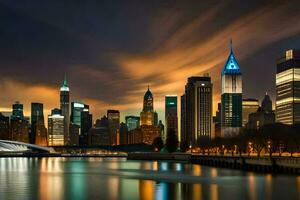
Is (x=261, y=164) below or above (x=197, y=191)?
above

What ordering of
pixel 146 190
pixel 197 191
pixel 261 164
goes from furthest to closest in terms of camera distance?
pixel 261 164
pixel 146 190
pixel 197 191

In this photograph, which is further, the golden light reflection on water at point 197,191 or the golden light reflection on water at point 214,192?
the golden light reflection on water at point 197,191

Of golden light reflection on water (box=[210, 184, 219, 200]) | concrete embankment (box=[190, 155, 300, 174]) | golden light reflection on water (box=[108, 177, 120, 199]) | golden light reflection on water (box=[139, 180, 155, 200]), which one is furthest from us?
concrete embankment (box=[190, 155, 300, 174])

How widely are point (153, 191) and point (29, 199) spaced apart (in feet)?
52.0

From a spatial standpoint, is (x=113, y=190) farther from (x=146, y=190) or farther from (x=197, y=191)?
(x=197, y=191)

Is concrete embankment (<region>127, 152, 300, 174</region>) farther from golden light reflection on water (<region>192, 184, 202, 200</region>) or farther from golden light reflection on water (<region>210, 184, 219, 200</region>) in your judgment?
golden light reflection on water (<region>192, 184, 202, 200</region>)

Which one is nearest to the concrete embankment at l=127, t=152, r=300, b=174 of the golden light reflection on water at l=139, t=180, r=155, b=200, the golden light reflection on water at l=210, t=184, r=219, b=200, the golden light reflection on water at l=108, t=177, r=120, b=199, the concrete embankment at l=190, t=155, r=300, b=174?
the concrete embankment at l=190, t=155, r=300, b=174

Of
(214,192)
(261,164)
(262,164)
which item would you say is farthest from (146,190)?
(261,164)

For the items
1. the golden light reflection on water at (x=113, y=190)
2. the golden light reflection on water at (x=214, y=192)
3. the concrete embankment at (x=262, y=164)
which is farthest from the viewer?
the concrete embankment at (x=262, y=164)

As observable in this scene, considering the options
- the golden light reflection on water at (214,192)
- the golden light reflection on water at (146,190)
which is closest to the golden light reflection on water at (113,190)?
the golden light reflection on water at (146,190)

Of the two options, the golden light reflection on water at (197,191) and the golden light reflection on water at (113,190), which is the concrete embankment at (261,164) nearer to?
the golden light reflection on water at (197,191)

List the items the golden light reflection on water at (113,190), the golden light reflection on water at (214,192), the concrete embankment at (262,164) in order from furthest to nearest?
the concrete embankment at (262,164) → the golden light reflection on water at (113,190) → the golden light reflection on water at (214,192)

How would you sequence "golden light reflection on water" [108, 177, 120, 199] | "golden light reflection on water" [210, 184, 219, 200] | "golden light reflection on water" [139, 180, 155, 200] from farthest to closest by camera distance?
"golden light reflection on water" [108, 177, 120, 199], "golden light reflection on water" [139, 180, 155, 200], "golden light reflection on water" [210, 184, 219, 200]

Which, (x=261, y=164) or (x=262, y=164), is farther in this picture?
(x=261, y=164)
